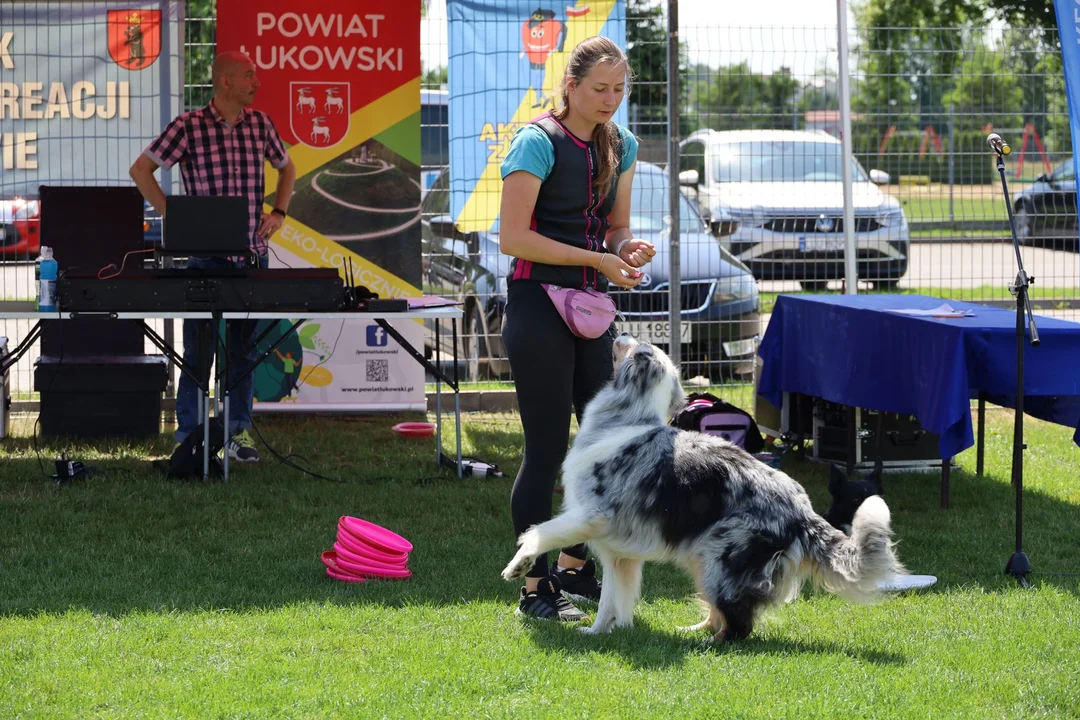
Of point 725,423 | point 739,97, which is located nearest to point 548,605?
point 725,423

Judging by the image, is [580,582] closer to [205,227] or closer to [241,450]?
Answer: [205,227]

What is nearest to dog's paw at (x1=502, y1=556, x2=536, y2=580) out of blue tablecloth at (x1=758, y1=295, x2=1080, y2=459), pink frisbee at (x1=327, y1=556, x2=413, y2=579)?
pink frisbee at (x1=327, y1=556, x2=413, y2=579)

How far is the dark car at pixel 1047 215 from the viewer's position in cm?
941

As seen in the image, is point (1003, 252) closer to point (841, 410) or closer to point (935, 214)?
point (935, 214)

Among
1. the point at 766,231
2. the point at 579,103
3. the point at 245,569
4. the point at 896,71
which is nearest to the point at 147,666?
the point at 245,569

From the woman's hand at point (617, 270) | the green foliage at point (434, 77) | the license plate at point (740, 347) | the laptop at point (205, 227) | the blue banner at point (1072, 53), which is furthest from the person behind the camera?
the license plate at point (740, 347)

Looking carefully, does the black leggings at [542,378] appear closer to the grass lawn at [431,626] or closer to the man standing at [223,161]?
the grass lawn at [431,626]

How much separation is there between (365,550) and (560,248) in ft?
4.86

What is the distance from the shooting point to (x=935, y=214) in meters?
9.80

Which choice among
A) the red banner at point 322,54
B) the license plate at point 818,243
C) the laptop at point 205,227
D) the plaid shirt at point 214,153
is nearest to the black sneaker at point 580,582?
the laptop at point 205,227

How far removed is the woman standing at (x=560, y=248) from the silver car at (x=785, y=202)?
17.0 feet

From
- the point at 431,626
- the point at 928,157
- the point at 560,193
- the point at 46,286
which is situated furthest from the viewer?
the point at 928,157

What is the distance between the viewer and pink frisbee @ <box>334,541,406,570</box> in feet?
A: 14.9

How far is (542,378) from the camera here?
3.91m
